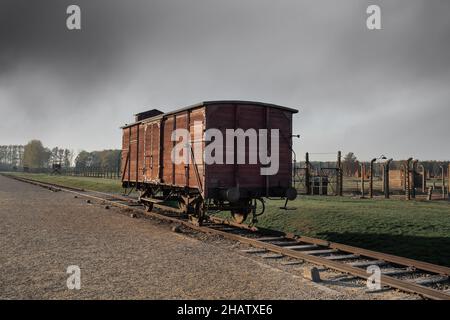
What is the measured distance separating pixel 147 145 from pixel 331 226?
7.36 meters

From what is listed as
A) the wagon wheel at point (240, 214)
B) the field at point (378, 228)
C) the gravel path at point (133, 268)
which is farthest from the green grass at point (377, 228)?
the gravel path at point (133, 268)

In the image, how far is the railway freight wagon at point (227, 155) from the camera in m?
10.2

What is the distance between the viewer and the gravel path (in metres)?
5.52

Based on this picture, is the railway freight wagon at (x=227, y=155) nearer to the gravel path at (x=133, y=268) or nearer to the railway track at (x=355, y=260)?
the railway track at (x=355, y=260)

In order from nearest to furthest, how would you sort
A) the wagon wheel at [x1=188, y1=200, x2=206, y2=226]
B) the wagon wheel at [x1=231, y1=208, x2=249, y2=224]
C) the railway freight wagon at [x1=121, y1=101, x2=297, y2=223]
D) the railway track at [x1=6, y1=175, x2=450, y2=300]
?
the railway track at [x1=6, y1=175, x2=450, y2=300] < the railway freight wagon at [x1=121, y1=101, x2=297, y2=223] < the wagon wheel at [x1=188, y1=200, x2=206, y2=226] < the wagon wheel at [x1=231, y1=208, x2=249, y2=224]

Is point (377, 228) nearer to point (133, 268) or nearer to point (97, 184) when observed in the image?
point (133, 268)

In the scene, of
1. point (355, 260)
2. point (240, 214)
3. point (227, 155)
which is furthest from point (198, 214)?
point (355, 260)

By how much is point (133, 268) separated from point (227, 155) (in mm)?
4476

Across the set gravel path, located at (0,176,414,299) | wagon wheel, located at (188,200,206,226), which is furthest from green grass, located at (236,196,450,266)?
gravel path, located at (0,176,414,299)

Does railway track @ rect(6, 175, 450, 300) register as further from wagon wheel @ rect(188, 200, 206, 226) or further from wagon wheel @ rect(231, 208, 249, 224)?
wagon wheel @ rect(231, 208, 249, 224)

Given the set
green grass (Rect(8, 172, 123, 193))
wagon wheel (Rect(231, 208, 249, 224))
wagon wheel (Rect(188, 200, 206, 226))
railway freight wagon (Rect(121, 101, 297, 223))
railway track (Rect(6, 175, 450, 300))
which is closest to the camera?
railway track (Rect(6, 175, 450, 300))

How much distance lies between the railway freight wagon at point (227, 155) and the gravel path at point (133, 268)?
1.44m

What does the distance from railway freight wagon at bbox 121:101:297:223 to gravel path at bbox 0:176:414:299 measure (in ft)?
4.72
